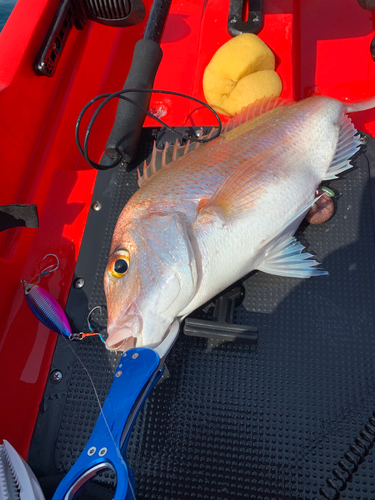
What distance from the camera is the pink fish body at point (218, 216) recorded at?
131 cm

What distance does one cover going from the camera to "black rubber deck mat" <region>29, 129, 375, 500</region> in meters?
1.31

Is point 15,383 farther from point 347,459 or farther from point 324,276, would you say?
point 324,276

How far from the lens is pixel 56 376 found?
1.61 meters

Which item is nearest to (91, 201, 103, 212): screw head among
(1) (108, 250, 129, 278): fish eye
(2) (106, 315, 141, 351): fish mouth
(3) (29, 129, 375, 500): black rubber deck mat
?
(3) (29, 129, 375, 500): black rubber deck mat

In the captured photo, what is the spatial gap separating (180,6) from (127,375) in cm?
320

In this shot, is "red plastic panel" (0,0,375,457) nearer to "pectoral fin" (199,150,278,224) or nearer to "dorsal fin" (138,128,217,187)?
"dorsal fin" (138,128,217,187)

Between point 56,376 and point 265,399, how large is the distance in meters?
1.06

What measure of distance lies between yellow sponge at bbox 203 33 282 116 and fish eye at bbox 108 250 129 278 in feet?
4.42

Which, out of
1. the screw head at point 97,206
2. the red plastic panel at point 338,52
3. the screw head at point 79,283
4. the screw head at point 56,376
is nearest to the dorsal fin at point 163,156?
the screw head at point 97,206

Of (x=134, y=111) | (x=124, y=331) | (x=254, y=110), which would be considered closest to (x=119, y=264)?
(x=124, y=331)

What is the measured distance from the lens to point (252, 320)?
1.59 meters

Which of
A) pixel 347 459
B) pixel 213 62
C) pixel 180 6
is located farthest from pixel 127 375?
pixel 180 6

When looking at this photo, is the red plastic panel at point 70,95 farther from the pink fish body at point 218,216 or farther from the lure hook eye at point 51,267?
the pink fish body at point 218,216

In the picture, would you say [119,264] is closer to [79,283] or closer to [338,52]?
[79,283]
